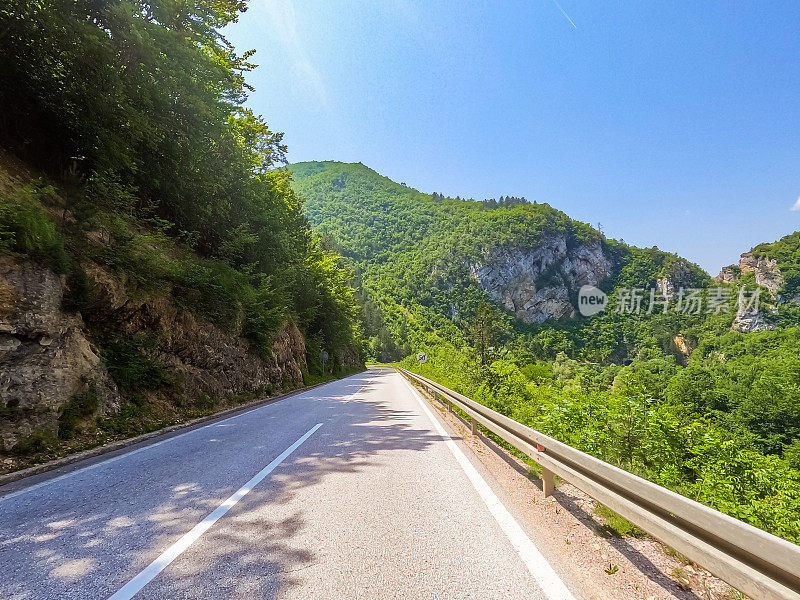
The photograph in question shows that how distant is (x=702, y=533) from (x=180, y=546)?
374cm

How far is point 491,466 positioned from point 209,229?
15.3 m

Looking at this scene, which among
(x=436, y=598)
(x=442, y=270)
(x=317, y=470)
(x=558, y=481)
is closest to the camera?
(x=436, y=598)

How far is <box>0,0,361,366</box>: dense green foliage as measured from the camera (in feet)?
25.4

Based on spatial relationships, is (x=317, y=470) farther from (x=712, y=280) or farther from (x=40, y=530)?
(x=712, y=280)

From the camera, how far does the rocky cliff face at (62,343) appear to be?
233 inches

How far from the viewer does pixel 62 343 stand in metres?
6.91

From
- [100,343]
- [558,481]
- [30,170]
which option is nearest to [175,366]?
[100,343]

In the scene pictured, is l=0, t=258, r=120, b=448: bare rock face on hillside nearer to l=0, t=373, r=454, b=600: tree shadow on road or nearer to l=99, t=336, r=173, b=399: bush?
l=99, t=336, r=173, b=399: bush

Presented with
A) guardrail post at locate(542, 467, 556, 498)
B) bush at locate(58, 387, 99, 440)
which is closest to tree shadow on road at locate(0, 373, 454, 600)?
bush at locate(58, 387, 99, 440)

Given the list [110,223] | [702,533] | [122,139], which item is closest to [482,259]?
[122,139]

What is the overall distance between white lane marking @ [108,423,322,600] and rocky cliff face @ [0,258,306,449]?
4132mm

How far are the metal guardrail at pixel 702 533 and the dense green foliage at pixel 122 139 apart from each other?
9069 millimetres

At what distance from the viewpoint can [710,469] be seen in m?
5.67

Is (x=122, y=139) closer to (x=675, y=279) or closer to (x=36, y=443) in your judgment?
(x=36, y=443)
